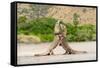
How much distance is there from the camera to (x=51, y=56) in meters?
2.18

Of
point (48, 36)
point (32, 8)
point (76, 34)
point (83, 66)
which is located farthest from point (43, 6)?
point (83, 66)

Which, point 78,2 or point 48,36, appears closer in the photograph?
point 48,36

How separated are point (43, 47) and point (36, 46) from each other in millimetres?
68

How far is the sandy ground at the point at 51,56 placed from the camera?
6.79 ft

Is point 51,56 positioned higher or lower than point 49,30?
lower

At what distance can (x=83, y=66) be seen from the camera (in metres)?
2.36

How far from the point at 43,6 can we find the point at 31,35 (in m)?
0.28

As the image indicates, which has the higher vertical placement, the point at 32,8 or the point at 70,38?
the point at 32,8

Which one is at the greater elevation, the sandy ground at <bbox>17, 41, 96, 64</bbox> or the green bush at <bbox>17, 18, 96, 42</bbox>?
the green bush at <bbox>17, 18, 96, 42</bbox>

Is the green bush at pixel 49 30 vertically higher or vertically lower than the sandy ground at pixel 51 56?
higher

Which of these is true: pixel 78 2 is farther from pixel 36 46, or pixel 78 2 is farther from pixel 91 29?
pixel 36 46

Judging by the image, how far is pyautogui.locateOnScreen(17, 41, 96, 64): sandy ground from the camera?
2070 millimetres
